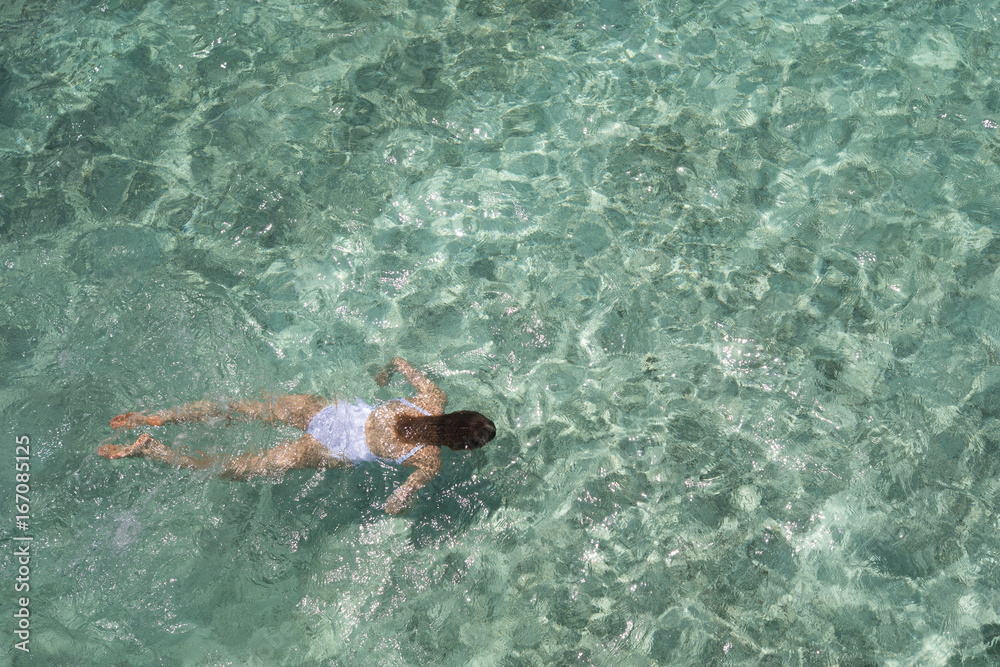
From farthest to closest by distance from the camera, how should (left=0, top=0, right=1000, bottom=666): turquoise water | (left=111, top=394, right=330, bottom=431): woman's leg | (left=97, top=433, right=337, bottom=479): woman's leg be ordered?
(left=111, top=394, right=330, bottom=431): woman's leg
(left=97, top=433, right=337, bottom=479): woman's leg
(left=0, top=0, right=1000, bottom=666): turquoise water

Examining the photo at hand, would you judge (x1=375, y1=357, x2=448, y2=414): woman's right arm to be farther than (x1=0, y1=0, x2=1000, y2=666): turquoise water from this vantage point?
Yes

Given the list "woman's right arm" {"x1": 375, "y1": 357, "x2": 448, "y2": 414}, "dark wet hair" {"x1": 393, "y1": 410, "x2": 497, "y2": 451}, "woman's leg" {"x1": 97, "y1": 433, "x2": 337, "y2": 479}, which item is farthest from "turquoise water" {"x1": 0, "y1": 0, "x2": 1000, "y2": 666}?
"dark wet hair" {"x1": 393, "y1": 410, "x2": 497, "y2": 451}

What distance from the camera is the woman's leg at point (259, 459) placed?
5.51m

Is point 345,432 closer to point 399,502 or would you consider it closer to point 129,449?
point 399,502

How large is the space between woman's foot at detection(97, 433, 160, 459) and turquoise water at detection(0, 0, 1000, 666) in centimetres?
16

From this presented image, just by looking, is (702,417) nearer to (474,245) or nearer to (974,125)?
(474,245)

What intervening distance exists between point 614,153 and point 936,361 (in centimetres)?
339

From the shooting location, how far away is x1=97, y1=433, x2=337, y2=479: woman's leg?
18.1 ft

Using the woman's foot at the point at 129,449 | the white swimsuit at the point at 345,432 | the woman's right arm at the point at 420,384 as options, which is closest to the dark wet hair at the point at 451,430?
the white swimsuit at the point at 345,432

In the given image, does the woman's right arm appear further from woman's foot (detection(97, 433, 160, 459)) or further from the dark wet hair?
woman's foot (detection(97, 433, 160, 459))

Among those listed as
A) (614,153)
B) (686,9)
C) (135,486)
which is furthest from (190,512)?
(686,9)

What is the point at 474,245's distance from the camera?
6.82 m

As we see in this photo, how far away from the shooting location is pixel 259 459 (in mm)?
5555

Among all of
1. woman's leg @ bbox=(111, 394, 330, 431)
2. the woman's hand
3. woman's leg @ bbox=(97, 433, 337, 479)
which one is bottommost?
the woman's hand
